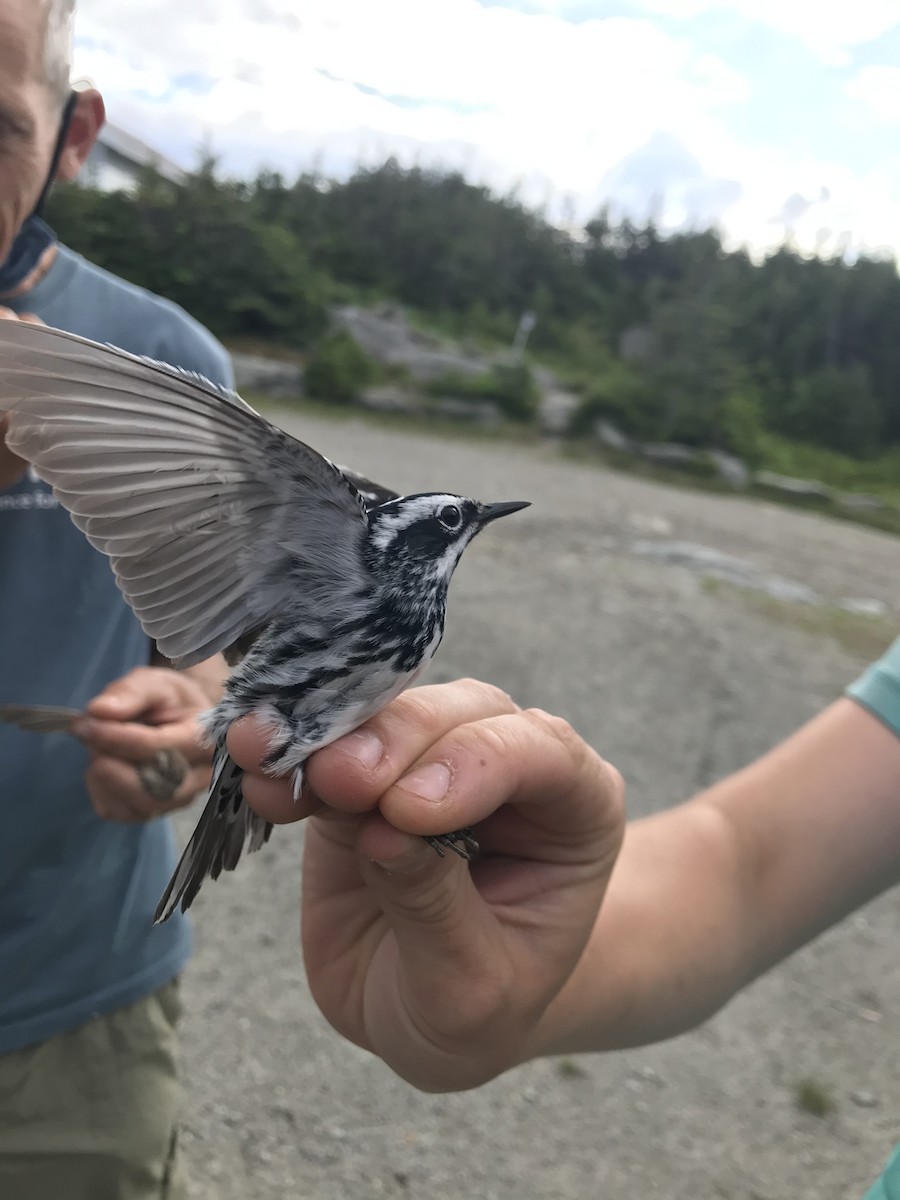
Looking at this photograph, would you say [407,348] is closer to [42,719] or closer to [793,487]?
[793,487]

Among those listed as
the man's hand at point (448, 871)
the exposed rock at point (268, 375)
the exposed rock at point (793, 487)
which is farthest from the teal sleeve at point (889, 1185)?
the exposed rock at point (793, 487)

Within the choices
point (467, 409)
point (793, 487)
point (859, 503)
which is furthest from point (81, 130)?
point (859, 503)

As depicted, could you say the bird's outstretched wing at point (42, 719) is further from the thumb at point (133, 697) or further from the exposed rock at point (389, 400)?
the exposed rock at point (389, 400)

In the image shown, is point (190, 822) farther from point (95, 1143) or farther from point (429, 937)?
point (429, 937)

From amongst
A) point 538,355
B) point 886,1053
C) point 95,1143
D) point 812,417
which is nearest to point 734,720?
point 886,1053

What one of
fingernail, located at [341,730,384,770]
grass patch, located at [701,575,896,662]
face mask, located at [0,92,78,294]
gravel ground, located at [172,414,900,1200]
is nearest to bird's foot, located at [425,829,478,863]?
fingernail, located at [341,730,384,770]

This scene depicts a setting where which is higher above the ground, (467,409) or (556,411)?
(556,411)
